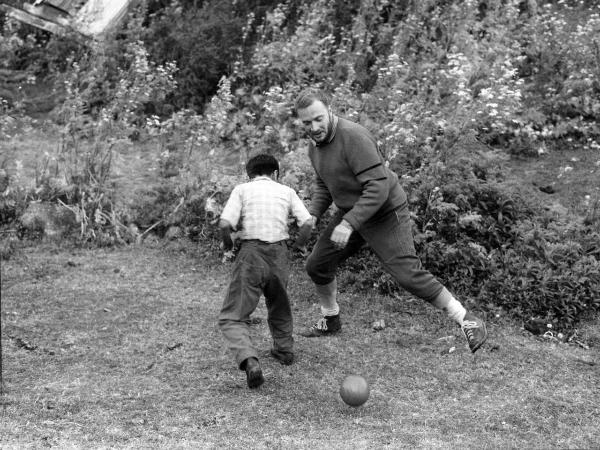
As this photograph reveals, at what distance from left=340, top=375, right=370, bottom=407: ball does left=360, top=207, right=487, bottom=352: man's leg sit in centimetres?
79

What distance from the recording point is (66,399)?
17.1ft

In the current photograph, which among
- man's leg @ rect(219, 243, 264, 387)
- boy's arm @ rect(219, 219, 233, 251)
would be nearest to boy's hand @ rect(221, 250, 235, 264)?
man's leg @ rect(219, 243, 264, 387)

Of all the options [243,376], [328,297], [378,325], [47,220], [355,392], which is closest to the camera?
[355,392]

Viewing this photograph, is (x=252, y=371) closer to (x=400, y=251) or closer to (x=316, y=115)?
(x=400, y=251)

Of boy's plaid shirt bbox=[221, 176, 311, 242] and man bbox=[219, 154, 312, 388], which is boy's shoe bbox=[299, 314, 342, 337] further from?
boy's plaid shirt bbox=[221, 176, 311, 242]

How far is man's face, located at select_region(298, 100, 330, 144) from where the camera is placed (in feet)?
17.4

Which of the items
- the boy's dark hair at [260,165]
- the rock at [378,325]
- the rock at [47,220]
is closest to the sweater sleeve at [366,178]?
the boy's dark hair at [260,165]

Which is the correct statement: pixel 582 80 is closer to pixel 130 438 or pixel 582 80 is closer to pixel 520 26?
pixel 520 26

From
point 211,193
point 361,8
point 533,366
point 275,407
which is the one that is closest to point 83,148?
point 211,193

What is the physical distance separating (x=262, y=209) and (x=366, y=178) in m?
0.73

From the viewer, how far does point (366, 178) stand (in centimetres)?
531

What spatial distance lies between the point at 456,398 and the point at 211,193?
374 cm

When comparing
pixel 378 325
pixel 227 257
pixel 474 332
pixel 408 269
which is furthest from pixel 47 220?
pixel 474 332

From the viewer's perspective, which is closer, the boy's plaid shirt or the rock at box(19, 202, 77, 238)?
the boy's plaid shirt
